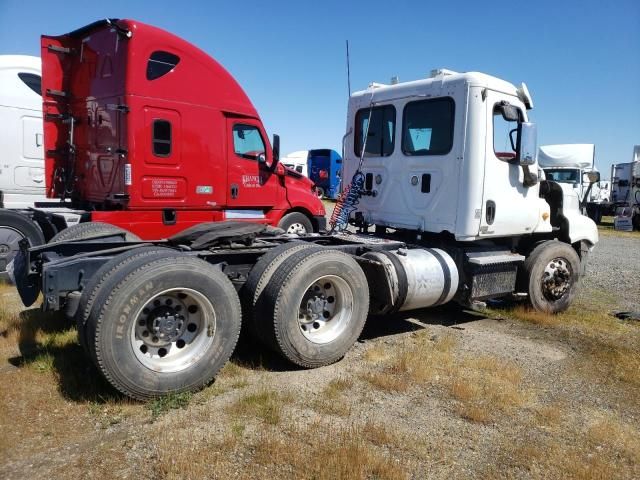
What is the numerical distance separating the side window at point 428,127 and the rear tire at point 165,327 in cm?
326

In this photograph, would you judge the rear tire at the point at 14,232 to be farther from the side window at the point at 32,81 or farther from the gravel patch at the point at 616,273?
the gravel patch at the point at 616,273

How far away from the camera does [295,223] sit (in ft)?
32.6

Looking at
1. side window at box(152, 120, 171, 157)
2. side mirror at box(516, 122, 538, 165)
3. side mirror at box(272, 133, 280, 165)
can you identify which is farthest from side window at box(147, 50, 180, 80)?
side mirror at box(516, 122, 538, 165)

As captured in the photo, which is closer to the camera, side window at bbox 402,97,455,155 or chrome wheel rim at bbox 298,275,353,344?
chrome wheel rim at bbox 298,275,353,344

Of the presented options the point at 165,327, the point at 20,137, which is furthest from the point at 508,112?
the point at 20,137

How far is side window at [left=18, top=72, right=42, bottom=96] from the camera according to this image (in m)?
9.54

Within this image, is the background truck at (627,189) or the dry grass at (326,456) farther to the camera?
the background truck at (627,189)

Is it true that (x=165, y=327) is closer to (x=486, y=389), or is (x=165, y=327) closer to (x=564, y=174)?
(x=486, y=389)

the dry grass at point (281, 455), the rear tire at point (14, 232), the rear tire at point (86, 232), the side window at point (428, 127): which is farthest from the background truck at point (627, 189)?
the dry grass at point (281, 455)

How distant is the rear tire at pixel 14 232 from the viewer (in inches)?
297

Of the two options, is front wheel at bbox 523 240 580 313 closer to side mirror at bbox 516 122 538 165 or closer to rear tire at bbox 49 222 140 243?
side mirror at bbox 516 122 538 165

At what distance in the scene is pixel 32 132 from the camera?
9.43 meters

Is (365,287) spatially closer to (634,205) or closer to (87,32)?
(87,32)

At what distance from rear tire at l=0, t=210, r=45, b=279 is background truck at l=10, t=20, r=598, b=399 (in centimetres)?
165
